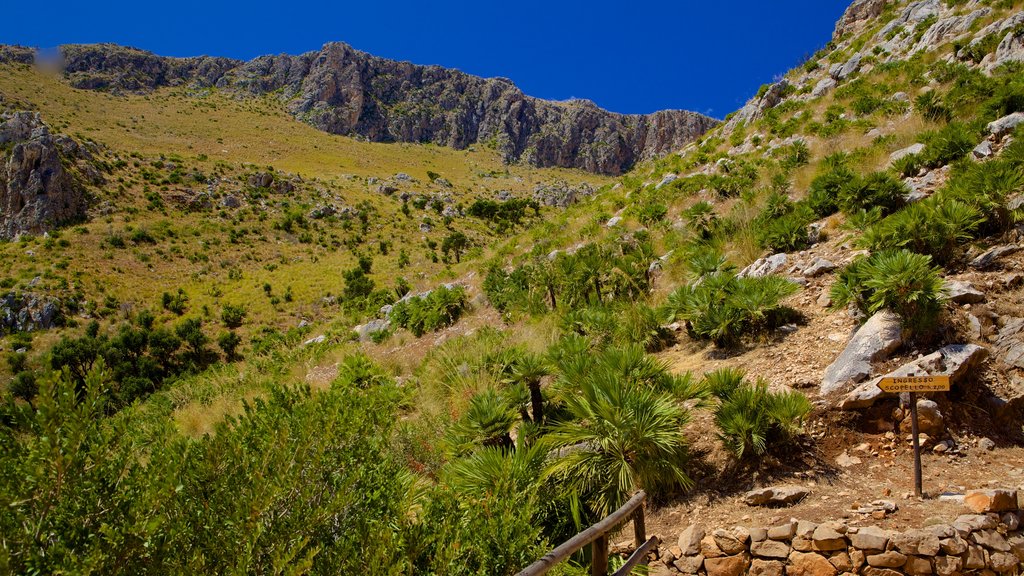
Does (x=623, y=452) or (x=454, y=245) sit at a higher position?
(x=454, y=245)

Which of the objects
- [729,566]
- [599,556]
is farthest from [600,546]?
[729,566]

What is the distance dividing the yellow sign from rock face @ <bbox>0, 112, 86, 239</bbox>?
53643 millimetres

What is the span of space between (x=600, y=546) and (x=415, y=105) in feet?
433

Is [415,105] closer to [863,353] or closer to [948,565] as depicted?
[863,353]

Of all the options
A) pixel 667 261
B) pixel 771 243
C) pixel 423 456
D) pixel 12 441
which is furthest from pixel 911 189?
pixel 12 441

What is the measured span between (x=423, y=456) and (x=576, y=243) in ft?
36.6

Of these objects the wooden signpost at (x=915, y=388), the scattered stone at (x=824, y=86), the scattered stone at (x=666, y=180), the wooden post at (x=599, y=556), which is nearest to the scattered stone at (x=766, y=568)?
the wooden signpost at (x=915, y=388)

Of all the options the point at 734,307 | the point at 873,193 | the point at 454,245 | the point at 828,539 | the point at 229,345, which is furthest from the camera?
the point at 454,245

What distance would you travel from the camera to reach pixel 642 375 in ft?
15.8

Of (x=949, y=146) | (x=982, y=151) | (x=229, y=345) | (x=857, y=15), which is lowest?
(x=229, y=345)

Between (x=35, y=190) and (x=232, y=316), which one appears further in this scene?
(x=35, y=190)

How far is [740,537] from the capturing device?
3.44 metres

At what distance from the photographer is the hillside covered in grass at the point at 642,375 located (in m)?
1.80

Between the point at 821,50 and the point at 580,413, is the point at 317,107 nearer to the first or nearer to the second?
the point at 821,50
